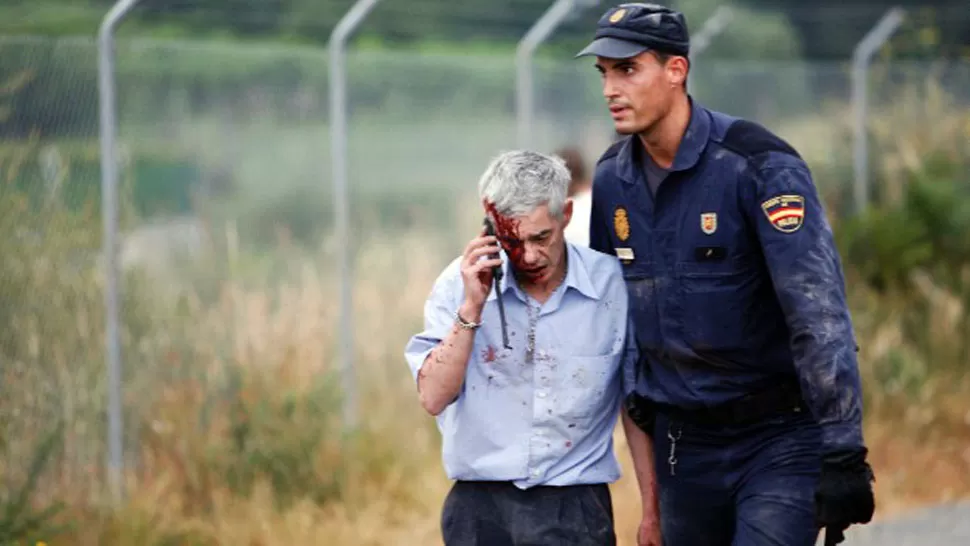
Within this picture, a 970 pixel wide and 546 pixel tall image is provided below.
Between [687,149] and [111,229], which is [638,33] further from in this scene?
[111,229]

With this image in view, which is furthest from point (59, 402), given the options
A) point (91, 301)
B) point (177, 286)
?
point (177, 286)

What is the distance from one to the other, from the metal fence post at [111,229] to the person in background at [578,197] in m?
2.02

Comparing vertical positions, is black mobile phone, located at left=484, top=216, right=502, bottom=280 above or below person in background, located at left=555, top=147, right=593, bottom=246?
below

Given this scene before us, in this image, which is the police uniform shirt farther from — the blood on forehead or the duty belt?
the blood on forehead

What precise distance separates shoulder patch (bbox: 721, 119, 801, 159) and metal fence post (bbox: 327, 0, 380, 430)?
4.59m

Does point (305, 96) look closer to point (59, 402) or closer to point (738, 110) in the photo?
point (59, 402)

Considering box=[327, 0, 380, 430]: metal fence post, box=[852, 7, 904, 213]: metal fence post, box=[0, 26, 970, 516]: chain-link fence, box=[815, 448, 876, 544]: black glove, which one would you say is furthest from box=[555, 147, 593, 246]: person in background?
box=[852, 7, 904, 213]: metal fence post

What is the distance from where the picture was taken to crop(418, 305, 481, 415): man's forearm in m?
4.81

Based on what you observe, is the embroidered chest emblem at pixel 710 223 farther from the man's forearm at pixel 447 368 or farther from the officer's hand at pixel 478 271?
the man's forearm at pixel 447 368

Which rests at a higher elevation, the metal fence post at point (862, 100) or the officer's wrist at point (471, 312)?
the metal fence post at point (862, 100)

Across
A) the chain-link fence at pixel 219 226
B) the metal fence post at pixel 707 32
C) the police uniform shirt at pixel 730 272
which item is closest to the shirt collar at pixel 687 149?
the police uniform shirt at pixel 730 272

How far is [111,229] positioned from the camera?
7.88 metres

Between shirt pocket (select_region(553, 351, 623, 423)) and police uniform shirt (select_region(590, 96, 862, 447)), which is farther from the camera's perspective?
shirt pocket (select_region(553, 351, 623, 423))

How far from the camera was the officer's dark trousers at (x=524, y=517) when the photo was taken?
16.4 ft
